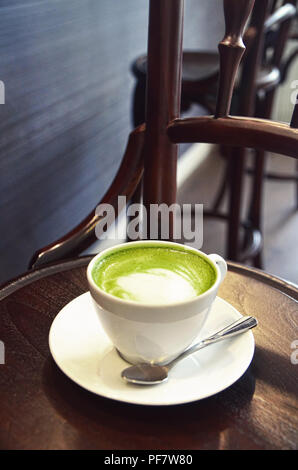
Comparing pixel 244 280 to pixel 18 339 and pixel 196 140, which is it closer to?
pixel 196 140

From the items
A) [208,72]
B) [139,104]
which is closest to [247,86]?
[208,72]

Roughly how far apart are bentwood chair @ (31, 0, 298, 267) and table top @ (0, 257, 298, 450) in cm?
20

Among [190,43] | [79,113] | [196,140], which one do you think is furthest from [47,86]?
[190,43]

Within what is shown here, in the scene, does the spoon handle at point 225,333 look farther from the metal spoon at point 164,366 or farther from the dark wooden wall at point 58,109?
the dark wooden wall at point 58,109

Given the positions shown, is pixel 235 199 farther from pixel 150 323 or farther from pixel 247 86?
pixel 150 323

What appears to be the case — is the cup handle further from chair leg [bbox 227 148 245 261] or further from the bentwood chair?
chair leg [bbox 227 148 245 261]

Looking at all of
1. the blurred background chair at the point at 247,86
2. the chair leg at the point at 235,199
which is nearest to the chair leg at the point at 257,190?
the blurred background chair at the point at 247,86

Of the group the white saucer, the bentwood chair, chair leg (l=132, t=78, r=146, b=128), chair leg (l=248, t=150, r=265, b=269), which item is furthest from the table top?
chair leg (l=248, t=150, r=265, b=269)

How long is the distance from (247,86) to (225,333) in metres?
0.94

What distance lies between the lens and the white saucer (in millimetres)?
447

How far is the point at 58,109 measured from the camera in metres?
1.20

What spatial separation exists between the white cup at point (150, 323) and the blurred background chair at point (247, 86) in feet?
3.05

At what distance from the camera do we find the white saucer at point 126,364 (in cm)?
45

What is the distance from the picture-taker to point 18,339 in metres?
0.55
